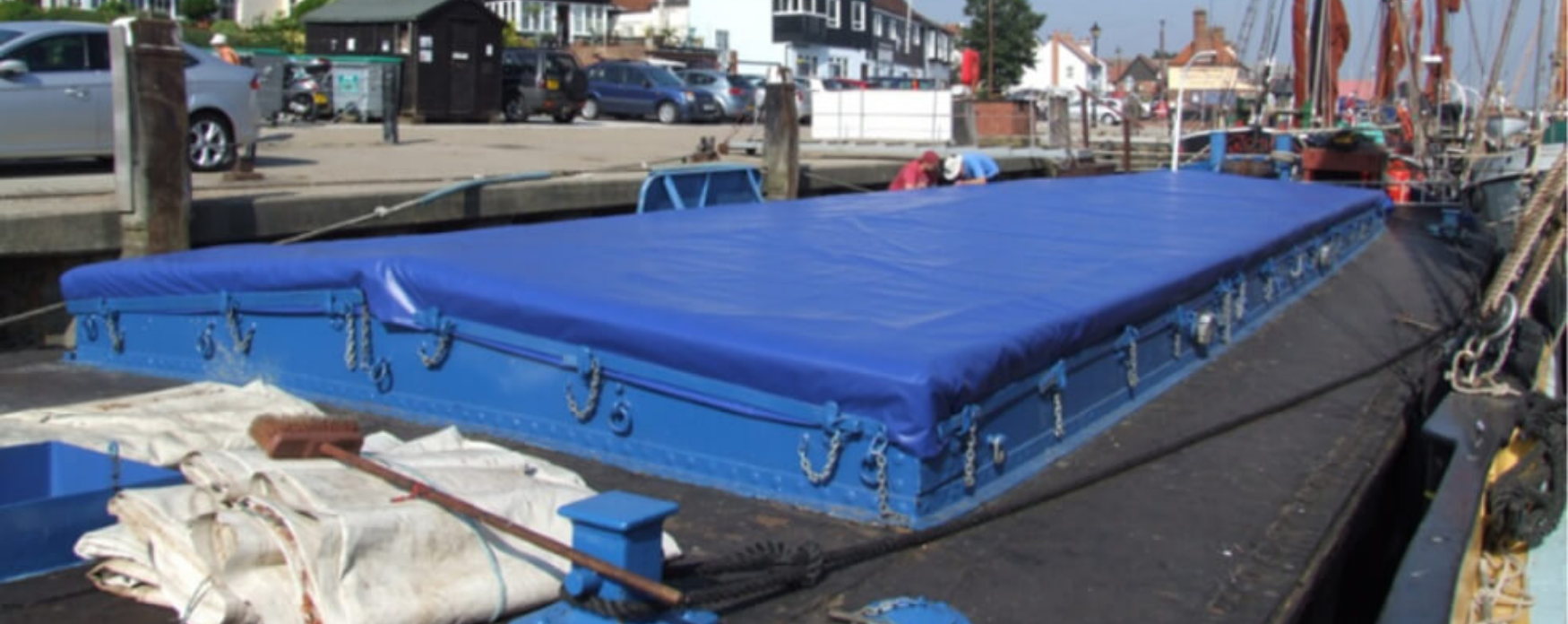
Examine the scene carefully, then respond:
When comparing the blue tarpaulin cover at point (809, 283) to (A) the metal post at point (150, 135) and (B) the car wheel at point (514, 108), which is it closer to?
(A) the metal post at point (150, 135)

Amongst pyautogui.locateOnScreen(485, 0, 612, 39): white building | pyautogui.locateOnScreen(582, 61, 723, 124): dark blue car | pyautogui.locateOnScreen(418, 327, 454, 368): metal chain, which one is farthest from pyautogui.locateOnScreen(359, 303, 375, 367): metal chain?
pyautogui.locateOnScreen(485, 0, 612, 39): white building

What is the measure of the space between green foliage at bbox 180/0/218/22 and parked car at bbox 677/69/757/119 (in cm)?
1663

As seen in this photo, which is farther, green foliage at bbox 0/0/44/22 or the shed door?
green foliage at bbox 0/0/44/22

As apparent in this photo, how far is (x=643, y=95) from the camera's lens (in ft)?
104

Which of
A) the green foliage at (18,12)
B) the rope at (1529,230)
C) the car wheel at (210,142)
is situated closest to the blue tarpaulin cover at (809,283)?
the rope at (1529,230)

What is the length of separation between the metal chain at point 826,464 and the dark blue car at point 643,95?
1078 inches

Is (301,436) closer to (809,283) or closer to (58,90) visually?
(809,283)

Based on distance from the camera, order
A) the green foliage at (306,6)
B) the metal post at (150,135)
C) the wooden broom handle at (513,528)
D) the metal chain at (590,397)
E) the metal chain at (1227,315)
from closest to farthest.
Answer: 1. the wooden broom handle at (513,528)
2. the metal chain at (590,397)
3. the metal chain at (1227,315)
4. the metal post at (150,135)
5. the green foliage at (306,6)

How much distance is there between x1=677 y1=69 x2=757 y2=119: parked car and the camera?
107ft

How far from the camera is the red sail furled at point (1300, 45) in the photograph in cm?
2425

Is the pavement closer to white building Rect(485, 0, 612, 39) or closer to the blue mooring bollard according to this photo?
the blue mooring bollard

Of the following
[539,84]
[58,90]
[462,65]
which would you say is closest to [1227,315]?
[58,90]

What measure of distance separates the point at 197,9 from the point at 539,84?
2157 centimetres

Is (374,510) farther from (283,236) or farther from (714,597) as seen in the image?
(283,236)
